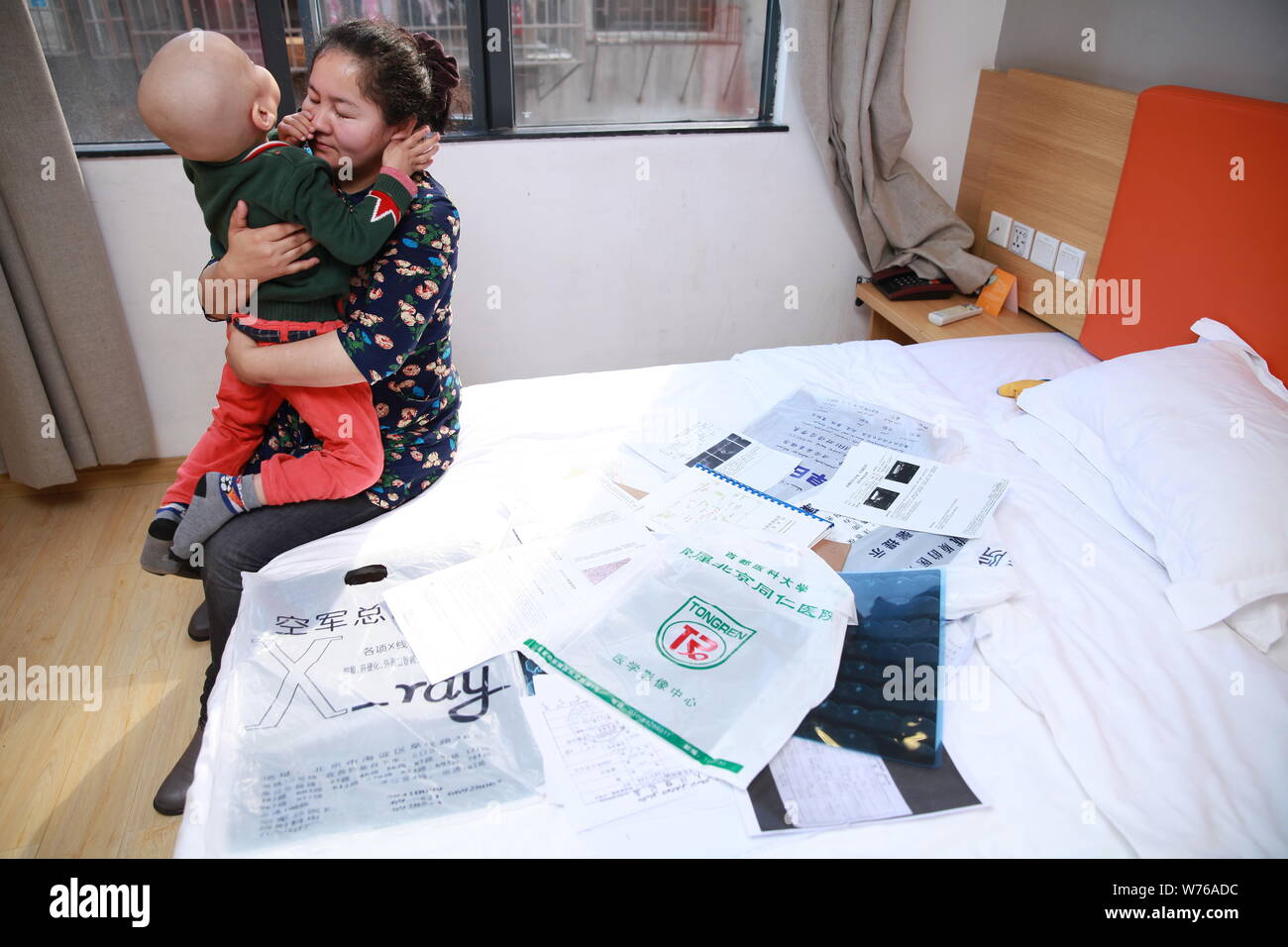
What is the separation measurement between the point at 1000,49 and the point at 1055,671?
2079 mm

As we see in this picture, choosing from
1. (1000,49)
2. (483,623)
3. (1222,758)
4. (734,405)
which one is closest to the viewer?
(1222,758)

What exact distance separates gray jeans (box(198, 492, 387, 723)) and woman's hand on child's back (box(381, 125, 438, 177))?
532 mm

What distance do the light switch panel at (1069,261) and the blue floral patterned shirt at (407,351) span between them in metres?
1.58

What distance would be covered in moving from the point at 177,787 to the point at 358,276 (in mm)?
940

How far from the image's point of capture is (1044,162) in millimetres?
2199

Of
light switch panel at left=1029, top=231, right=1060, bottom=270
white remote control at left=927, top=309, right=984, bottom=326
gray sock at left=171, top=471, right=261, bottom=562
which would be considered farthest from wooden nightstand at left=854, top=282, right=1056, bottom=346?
gray sock at left=171, top=471, right=261, bottom=562

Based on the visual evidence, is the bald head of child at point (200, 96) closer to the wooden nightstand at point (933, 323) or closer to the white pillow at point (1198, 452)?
the white pillow at point (1198, 452)

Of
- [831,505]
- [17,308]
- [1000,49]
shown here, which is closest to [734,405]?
[831,505]

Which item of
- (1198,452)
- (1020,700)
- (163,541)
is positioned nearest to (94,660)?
(163,541)

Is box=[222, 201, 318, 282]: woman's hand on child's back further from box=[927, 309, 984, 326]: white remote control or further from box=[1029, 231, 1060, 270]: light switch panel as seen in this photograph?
box=[1029, 231, 1060, 270]: light switch panel

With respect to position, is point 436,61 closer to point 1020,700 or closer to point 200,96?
point 200,96

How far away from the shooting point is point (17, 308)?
6.73ft

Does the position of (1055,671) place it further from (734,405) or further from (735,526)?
(734,405)

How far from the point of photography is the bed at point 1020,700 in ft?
2.83
